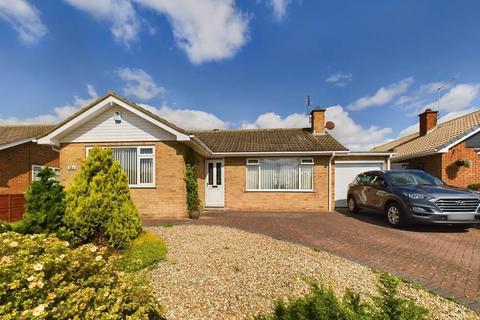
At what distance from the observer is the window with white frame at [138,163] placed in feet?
29.9

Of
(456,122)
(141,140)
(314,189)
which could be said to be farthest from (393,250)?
(456,122)

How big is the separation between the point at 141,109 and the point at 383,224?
30.6 feet

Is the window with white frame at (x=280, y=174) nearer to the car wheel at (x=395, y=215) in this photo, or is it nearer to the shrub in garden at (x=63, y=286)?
the car wheel at (x=395, y=215)

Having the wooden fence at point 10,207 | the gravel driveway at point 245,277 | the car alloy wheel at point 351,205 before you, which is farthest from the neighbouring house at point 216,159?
the gravel driveway at point 245,277

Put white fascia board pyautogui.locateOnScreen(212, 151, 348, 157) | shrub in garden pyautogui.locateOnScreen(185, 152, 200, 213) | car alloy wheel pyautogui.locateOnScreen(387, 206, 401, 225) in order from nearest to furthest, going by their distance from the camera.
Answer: car alloy wheel pyautogui.locateOnScreen(387, 206, 401, 225), shrub in garden pyautogui.locateOnScreen(185, 152, 200, 213), white fascia board pyautogui.locateOnScreen(212, 151, 348, 157)

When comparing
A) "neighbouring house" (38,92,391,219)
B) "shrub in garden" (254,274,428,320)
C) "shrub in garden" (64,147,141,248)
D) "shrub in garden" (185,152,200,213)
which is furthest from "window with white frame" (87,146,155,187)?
"shrub in garden" (254,274,428,320)

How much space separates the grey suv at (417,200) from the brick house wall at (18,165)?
16.6 meters

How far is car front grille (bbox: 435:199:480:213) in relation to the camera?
21.9 ft

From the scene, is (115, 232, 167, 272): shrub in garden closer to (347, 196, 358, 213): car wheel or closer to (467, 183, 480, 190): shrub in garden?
(347, 196, 358, 213): car wheel

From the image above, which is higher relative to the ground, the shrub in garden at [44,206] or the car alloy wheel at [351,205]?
the shrub in garden at [44,206]

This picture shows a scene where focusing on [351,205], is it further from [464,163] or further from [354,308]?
[354,308]

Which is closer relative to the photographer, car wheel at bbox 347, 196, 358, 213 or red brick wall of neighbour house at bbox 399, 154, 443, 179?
car wheel at bbox 347, 196, 358, 213

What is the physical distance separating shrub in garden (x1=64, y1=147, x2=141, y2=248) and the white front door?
6.55 m

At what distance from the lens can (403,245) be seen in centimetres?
558
